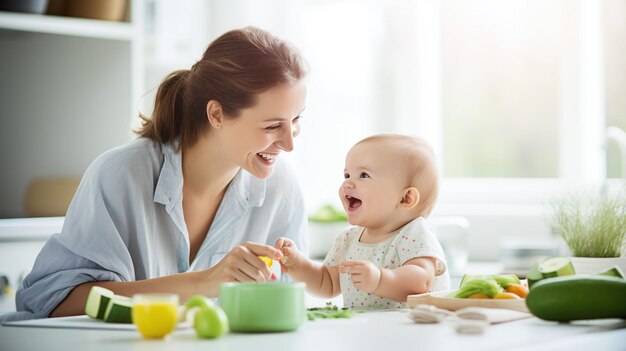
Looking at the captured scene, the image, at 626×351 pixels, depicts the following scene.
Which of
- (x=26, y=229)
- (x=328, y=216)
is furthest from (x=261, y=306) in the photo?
(x=328, y=216)

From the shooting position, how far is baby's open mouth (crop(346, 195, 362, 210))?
6.17ft

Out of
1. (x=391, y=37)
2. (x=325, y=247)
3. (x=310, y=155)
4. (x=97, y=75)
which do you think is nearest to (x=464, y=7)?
(x=391, y=37)

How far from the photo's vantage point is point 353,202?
191 centimetres

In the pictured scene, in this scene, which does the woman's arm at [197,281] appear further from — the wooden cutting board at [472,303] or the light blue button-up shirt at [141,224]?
the wooden cutting board at [472,303]

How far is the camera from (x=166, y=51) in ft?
13.2

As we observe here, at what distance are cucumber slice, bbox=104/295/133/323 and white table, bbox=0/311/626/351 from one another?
3.1 inches

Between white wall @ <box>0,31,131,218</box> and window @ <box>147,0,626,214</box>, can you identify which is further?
window @ <box>147,0,626,214</box>

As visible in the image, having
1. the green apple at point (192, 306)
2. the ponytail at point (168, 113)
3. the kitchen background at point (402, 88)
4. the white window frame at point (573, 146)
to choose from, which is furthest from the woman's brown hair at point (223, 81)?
the white window frame at point (573, 146)

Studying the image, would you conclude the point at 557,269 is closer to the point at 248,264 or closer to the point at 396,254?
the point at 396,254

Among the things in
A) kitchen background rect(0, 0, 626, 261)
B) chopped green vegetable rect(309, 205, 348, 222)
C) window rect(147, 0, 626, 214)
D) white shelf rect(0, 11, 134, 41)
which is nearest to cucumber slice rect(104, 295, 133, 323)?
kitchen background rect(0, 0, 626, 261)

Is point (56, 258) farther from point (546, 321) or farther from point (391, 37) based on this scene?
point (391, 37)

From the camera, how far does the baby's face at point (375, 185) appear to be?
1857 mm

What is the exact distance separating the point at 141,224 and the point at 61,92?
1.48 m

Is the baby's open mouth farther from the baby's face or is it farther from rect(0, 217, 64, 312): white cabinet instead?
rect(0, 217, 64, 312): white cabinet
